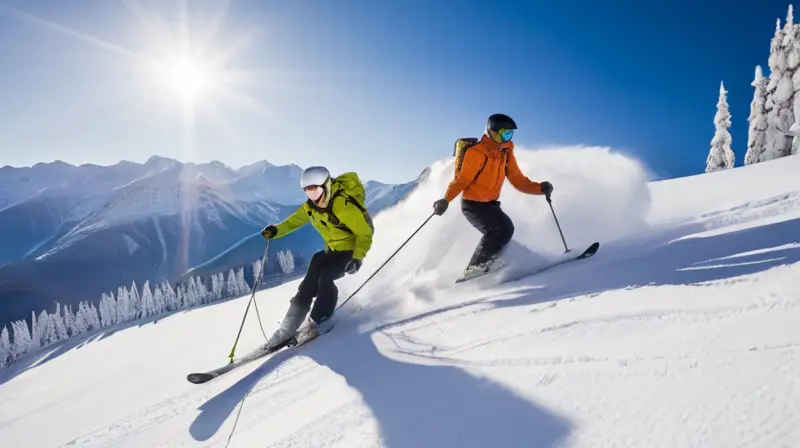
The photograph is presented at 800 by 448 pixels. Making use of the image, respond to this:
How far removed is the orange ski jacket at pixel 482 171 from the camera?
5996 mm

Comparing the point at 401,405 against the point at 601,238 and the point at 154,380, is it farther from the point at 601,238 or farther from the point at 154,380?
the point at 601,238

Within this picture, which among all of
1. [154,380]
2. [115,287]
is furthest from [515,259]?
[115,287]

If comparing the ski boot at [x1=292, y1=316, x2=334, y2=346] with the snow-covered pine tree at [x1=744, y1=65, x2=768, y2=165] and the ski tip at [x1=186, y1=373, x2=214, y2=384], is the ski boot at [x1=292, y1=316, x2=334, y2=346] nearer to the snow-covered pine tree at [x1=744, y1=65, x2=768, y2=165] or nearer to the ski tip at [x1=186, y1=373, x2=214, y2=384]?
the ski tip at [x1=186, y1=373, x2=214, y2=384]

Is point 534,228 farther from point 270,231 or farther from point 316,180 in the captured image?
point 270,231

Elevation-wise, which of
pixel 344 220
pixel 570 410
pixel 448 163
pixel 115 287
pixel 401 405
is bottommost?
pixel 570 410

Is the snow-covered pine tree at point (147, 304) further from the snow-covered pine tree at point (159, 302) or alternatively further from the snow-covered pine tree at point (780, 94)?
the snow-covered pine tree at point (780, 94)

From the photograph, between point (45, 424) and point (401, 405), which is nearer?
point (401, 405)

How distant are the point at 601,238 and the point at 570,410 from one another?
5649 millimetres

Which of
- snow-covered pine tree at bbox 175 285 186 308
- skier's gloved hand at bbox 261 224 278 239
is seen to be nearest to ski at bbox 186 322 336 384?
skier's gloved hand at bbox 261 224 278 239

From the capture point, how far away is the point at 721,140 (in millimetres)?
33781

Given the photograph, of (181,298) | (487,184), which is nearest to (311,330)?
(487,184)

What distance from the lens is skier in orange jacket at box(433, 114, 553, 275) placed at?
5965 millimetres

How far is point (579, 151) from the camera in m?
9.46

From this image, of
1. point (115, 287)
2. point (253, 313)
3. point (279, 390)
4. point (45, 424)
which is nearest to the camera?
point (279, 390)
